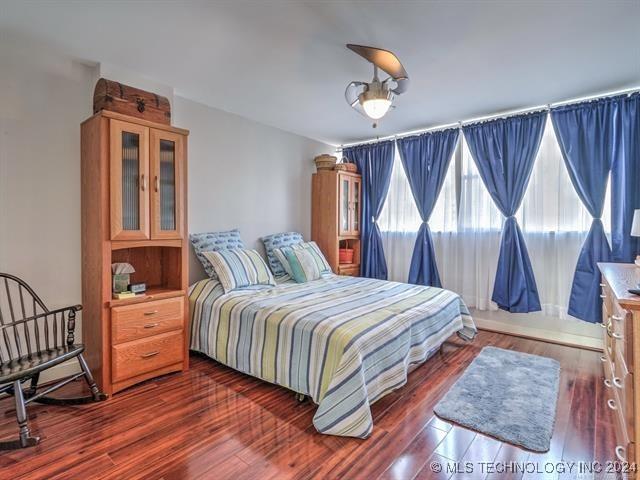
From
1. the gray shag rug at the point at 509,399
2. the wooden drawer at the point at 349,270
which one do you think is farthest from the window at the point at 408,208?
the gray shag rug at the point at 509,399

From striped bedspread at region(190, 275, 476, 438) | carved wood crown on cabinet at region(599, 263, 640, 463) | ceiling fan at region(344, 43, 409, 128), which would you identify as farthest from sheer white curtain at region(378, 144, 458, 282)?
carved wood crown on cabinet at region(599, 263, 640, 463)

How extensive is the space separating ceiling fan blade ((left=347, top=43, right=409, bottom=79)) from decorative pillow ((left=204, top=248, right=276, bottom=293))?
83.3 inches

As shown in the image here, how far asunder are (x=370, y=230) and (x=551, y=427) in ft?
10.7

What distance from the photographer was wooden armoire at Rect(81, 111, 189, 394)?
91.5 inches

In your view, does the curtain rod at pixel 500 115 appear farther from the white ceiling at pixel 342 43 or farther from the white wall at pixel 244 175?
the white wall at pixel 244 175

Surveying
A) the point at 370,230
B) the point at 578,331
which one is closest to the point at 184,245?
the point at 370,230

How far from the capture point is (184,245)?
275 centimetres

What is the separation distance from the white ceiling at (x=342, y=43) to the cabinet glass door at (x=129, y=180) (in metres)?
0.64

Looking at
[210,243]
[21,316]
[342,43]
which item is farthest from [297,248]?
[21,316]

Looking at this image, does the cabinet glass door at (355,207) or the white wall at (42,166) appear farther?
the cabinet glass door at (355,207)

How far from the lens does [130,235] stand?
242 centimetres

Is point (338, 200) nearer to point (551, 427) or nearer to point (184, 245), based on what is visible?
point (184, 245)

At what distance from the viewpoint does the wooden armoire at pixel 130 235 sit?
2.32 meters

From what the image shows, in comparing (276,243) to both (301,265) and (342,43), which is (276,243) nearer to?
(301,265)
